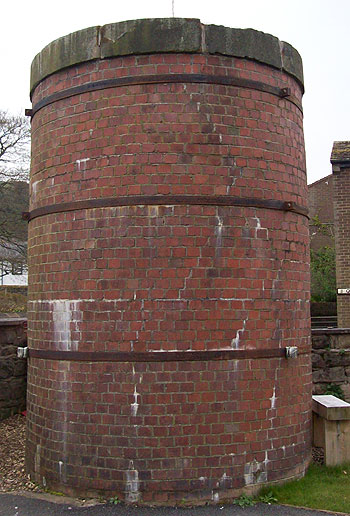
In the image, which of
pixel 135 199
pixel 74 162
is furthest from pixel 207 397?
pixel 74 162

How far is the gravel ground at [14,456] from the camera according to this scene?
17.8ft

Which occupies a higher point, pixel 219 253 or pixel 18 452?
pixel 219 253

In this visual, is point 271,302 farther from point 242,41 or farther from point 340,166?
point 340,166

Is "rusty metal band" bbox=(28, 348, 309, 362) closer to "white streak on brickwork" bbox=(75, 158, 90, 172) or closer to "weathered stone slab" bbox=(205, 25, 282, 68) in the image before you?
"white streak on brickwork" bbox=(75, 158, 90, 172)

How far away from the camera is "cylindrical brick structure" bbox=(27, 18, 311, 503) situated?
4883 millimetres

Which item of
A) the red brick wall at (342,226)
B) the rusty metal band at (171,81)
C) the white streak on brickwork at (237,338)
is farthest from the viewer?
the red brick wall at (342,226)

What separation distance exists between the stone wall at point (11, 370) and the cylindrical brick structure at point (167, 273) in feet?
8.98

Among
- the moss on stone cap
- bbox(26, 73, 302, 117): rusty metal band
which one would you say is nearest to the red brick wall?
the moss on stone cap

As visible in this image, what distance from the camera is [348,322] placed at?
1516 cm

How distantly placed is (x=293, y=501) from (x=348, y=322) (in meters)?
11.0

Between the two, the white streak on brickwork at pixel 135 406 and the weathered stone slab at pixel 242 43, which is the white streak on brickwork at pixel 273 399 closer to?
the white streak on brickwork at pixel 135 406

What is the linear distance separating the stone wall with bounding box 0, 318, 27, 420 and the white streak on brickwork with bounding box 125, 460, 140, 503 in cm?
381

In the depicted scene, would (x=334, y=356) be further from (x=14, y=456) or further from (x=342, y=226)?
(x=342, y=226)

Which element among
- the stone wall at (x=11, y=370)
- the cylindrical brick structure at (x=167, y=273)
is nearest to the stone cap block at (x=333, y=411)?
the cylindrical brick structure at (x=167, y=273)
